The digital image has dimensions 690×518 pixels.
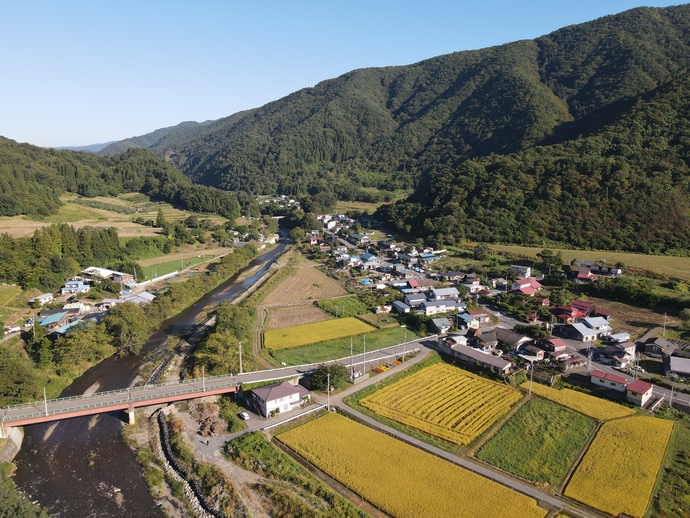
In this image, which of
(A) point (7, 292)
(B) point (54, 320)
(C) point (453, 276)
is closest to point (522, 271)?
(C) point (453, 276)

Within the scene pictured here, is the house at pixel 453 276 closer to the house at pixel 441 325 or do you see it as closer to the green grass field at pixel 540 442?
the house at pixel 441 325

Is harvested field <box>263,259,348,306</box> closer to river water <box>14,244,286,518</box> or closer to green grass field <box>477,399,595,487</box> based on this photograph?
river water <box>14,244,286,518</box>

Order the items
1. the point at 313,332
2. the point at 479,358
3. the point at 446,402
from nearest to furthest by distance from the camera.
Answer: the point at 446,402
the point at 479,358
the point at 313,332

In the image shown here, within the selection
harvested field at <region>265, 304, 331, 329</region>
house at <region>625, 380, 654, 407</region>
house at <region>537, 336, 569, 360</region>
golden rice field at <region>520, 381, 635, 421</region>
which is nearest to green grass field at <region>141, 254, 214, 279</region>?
harvested field at <region>265, 304, 331, 329</region>

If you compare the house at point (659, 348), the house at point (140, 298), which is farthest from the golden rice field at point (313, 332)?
the house at point (659, 348)

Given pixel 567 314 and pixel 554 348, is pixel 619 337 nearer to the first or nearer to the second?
pixel 567 314
